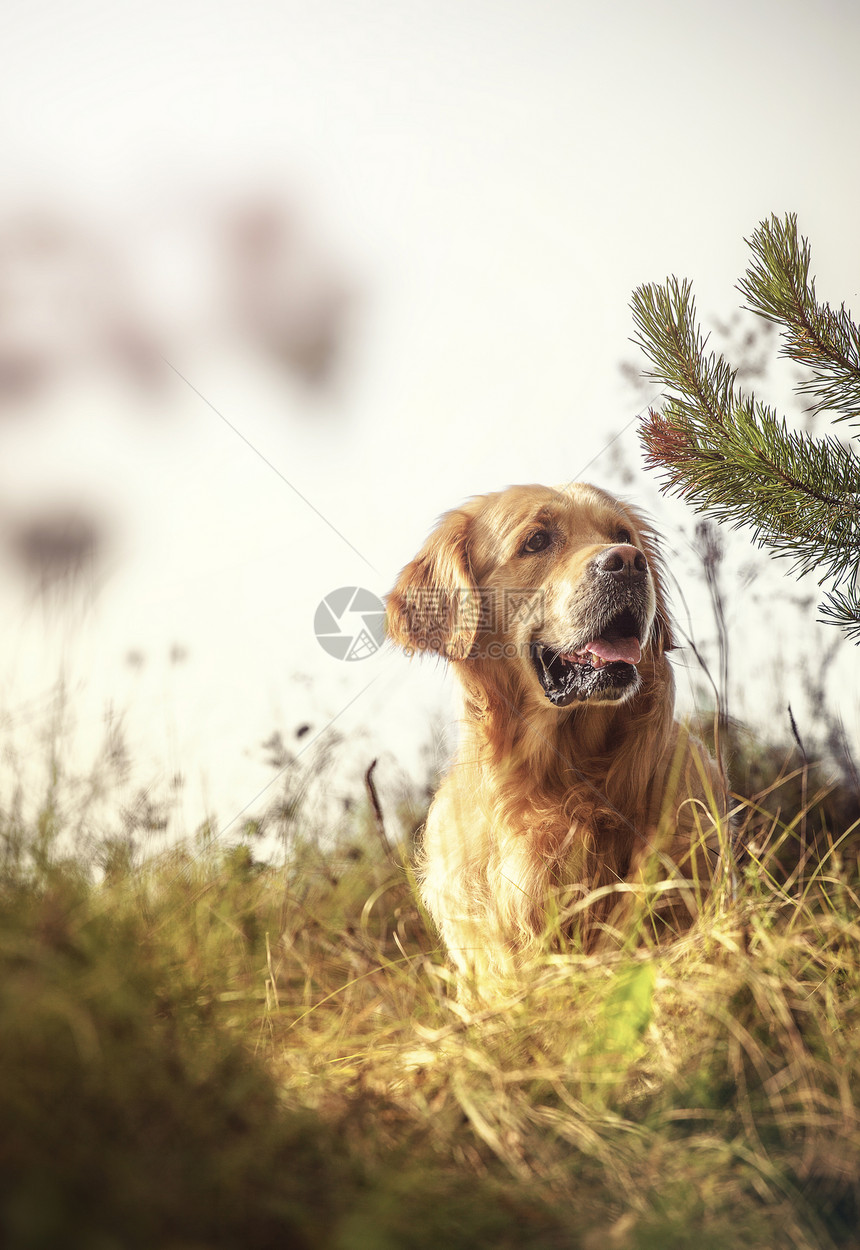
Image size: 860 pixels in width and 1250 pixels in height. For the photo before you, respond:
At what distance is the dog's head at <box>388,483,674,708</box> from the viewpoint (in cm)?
221

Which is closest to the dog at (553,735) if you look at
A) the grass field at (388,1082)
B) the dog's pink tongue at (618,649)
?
the dog's pink tongue at (618,649)

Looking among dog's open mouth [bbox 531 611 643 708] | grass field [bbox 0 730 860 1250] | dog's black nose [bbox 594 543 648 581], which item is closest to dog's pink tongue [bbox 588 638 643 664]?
dog's open mouth [bbox 531 611 643 708]

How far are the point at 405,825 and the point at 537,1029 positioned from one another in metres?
1.42

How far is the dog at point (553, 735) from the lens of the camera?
2.10 m

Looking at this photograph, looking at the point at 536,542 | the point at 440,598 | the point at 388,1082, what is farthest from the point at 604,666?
the point at 388,1082

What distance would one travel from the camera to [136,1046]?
94 cm

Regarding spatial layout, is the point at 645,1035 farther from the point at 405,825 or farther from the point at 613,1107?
the point at 405,825

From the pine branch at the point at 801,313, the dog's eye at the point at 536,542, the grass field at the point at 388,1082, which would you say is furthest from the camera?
the dog's eye at the point at 536,542

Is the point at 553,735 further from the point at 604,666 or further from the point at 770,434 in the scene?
the point at 770,434

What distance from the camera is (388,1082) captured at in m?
1.34

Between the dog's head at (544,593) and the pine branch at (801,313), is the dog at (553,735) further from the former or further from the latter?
the pine branch at (801,313)

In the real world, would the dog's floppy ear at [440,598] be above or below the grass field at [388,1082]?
above

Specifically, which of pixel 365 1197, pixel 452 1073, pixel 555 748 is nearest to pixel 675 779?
pixel 555 748

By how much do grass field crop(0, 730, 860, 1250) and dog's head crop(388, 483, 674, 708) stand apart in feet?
2.45
